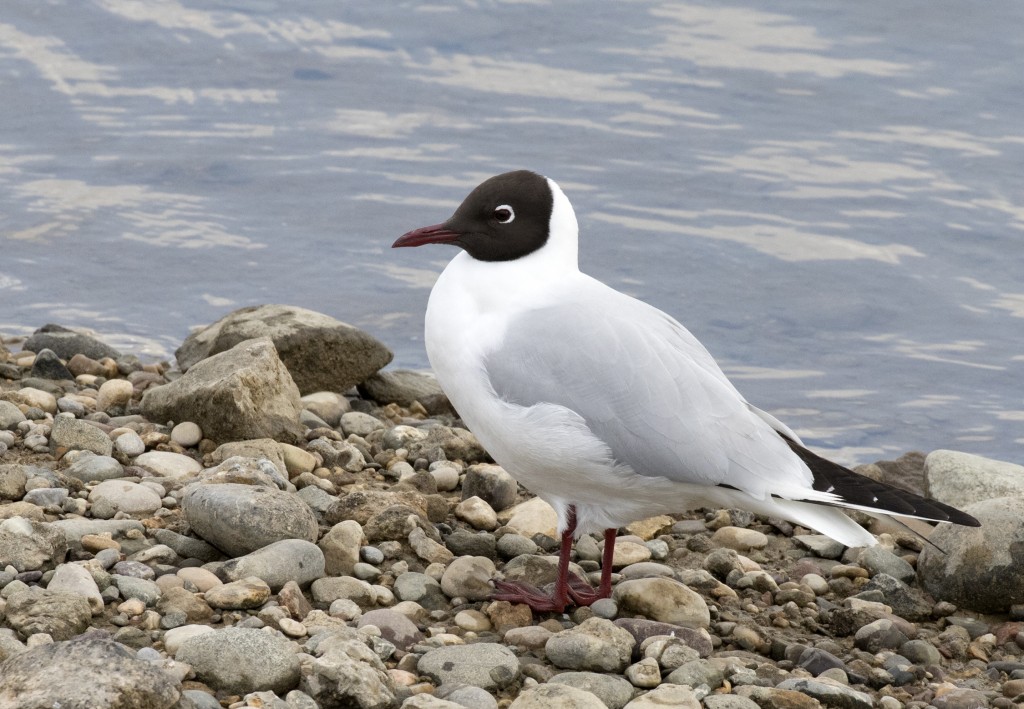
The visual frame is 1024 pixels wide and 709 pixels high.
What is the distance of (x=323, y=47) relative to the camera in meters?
13.9

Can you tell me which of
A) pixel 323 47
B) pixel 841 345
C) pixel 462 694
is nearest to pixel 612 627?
pixel 462 694

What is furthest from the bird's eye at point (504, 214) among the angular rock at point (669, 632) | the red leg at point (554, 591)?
the angular rock at point (669, 632)

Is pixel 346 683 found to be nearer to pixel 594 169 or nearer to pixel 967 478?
pixel 967 478

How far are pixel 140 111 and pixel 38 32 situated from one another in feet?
7.31

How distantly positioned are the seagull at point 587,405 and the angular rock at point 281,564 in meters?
0.68

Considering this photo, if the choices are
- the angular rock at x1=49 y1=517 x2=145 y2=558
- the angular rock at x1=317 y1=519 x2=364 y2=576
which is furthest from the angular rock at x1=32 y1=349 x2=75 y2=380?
the angular rock at x1=317 y1=519 x2=364 y2=576

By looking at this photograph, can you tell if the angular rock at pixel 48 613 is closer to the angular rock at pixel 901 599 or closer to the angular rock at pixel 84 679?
the angular rock at pixel 84 679

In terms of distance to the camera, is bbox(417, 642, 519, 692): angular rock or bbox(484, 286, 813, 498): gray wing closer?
bbox(417, 642, 519, 692): angular rock

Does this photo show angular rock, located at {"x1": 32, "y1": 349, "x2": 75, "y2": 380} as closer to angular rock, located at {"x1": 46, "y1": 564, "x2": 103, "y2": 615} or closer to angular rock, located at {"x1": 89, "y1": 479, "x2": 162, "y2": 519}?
angular rock, located at {"x1": 89, "y1": 479, "x2": 162, "y2": 519}

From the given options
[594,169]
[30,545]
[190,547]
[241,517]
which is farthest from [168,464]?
[594,169]

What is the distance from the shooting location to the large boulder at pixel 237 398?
6602 millimetres

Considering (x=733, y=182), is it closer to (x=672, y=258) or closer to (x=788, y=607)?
(x=672, y=258)

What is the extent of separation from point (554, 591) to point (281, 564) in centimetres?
104

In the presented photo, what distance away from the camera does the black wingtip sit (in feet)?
16.3
